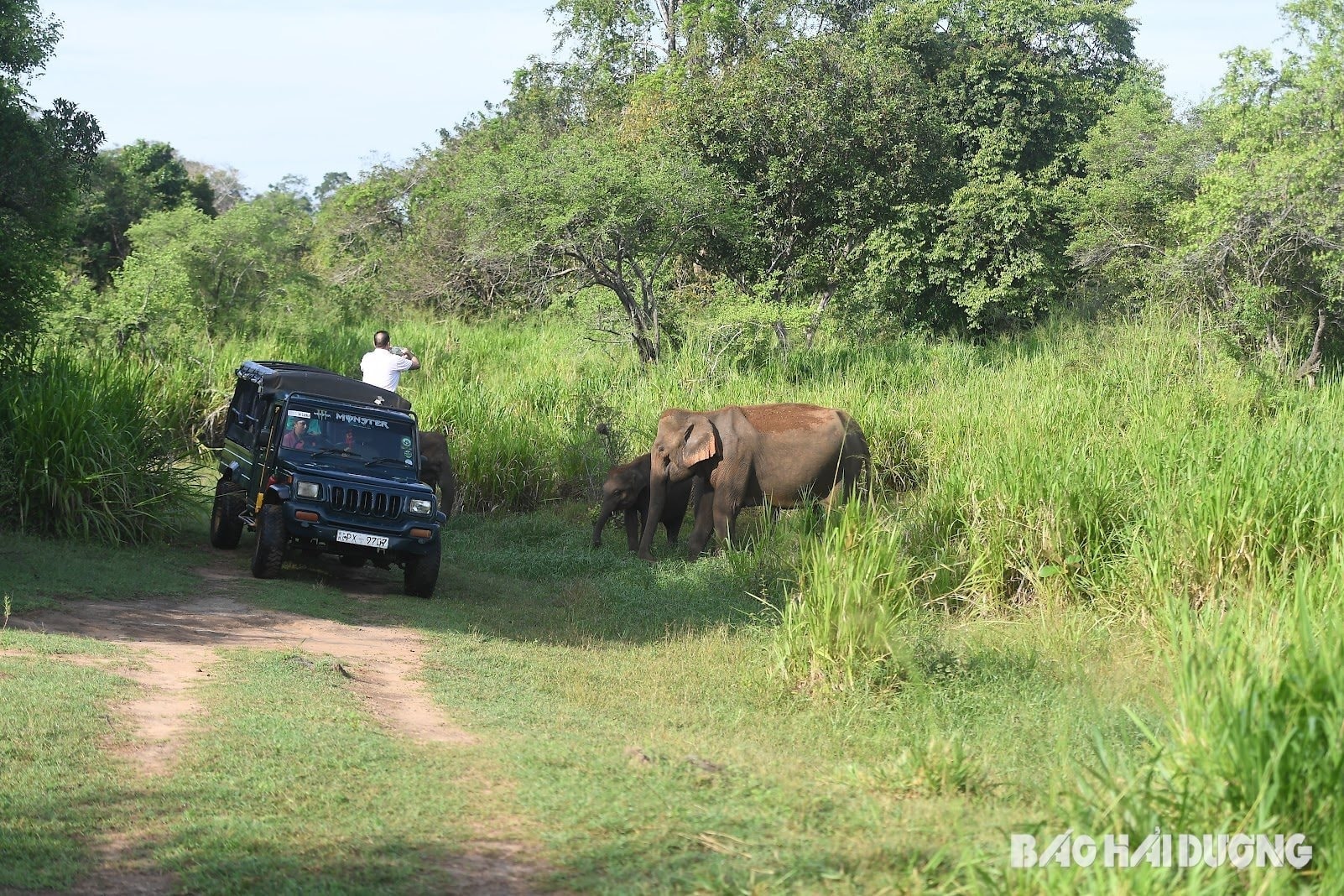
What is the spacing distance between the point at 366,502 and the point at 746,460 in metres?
4.16

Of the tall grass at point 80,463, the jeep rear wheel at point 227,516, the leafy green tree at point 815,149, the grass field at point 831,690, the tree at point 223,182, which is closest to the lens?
the grass field at point 831,690

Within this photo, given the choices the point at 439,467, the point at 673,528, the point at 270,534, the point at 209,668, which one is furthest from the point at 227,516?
the point at 209,668

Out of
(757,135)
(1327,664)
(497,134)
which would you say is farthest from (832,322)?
(1327,664)

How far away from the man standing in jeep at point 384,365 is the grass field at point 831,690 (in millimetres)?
1887

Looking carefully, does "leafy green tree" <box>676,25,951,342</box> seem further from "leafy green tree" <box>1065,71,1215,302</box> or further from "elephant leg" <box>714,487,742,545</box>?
"elephant leg" <box>714,487,742,545</box>

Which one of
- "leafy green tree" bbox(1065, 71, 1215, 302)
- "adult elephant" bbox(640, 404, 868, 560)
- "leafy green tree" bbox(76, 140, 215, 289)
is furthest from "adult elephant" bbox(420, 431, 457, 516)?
"leafy green tree" bbox(76, 140, 215, 289)

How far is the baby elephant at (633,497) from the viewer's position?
1417 cm

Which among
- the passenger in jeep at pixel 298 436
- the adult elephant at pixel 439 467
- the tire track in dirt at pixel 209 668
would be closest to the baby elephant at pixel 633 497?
the adult elephant at pixel 439 467

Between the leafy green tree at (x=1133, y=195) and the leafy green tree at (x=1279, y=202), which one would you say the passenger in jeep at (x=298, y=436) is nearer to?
the leafy green tree at (x=1279, y=202)

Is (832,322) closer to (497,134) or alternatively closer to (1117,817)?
(497,134)

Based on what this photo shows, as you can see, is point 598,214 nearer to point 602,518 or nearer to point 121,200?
point 602,518

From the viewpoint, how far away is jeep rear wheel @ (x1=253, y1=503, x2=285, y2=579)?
11320 mm

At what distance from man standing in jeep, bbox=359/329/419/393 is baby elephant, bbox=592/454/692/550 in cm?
267

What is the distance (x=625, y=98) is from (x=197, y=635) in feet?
80.3
